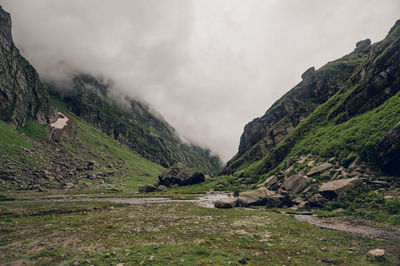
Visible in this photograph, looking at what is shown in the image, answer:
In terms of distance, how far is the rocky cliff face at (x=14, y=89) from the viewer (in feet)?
473

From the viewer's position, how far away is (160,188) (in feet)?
393

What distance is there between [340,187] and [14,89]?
Result: 760 feet

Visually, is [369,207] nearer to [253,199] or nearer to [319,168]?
[319,168]

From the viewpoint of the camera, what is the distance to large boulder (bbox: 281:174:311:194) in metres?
50.6

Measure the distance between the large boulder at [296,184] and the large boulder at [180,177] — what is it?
8404 centimetres

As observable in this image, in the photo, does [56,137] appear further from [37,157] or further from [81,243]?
[81,243]

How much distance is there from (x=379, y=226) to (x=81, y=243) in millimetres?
39139

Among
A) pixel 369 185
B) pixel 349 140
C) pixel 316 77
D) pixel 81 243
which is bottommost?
pixel 81 243

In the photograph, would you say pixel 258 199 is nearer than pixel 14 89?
Yes

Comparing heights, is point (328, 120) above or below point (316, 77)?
below

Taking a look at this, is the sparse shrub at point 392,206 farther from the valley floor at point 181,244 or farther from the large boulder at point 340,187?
the valley floor at point 181,244

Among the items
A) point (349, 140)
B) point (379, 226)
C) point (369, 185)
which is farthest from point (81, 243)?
point (349, 140)

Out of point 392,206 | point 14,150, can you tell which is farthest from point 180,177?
point 392,206

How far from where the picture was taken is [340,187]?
3862cm
